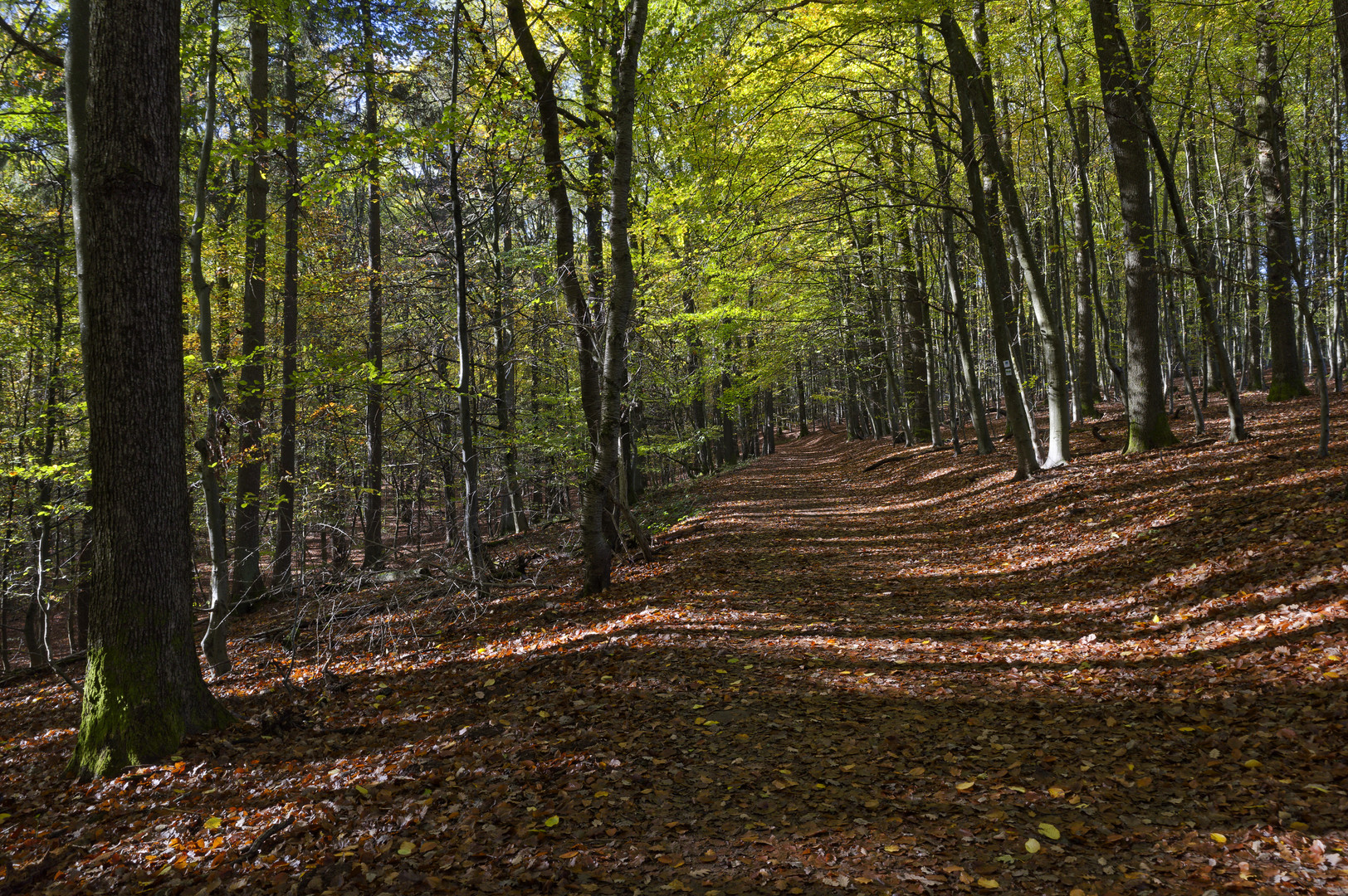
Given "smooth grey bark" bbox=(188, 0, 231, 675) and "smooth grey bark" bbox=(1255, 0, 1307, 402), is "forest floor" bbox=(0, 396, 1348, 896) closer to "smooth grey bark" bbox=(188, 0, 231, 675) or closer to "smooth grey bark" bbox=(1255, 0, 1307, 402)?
"smooth grey bark" bbox=(188, 0, 231, 675)

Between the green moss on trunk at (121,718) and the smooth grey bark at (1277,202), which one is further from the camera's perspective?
the smooth grey bark at (1277,202)

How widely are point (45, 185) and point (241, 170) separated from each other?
3.88 metres

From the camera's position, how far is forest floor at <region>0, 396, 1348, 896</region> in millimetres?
3291

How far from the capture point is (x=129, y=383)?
4.71m

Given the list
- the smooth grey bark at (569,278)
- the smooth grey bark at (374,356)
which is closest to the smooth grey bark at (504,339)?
the smooth grey bark at (569,278)

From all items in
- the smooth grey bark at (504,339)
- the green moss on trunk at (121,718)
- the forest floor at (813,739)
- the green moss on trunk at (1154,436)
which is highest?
the smooth grey bark at (504,339)

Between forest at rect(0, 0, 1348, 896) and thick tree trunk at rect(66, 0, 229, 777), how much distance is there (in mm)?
28

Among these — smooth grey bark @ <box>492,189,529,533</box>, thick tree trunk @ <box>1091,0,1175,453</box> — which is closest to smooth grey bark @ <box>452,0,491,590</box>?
smooth grey bark @ <box>492,189,529,533</box>

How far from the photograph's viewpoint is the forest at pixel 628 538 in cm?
367

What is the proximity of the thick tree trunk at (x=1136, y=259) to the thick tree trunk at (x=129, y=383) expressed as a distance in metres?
12.3

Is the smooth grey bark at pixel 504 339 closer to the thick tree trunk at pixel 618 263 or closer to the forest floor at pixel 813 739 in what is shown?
the thick tree trunk at pixel 618 263

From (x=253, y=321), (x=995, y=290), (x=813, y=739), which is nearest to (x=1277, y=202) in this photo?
(x=995, y=290)

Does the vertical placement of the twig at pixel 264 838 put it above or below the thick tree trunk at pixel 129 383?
below

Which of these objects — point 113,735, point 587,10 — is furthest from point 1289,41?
point 113,735
